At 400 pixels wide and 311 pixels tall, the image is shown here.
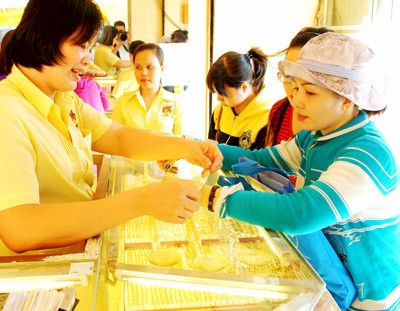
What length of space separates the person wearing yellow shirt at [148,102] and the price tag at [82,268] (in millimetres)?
2242

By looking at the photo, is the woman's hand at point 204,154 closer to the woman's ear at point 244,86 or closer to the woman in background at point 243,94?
the woman in background at point 243,94

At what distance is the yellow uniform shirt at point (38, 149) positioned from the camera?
109 cm

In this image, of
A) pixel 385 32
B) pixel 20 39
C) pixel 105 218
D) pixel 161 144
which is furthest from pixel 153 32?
pixel 105 218

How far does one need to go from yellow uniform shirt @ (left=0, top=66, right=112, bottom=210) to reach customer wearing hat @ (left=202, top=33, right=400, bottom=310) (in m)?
0.48

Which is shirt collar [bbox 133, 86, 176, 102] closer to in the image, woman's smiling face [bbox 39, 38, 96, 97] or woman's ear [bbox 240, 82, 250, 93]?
woman's ear [bbox 240, 82, 250, 93]

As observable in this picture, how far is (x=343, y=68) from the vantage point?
1283mm

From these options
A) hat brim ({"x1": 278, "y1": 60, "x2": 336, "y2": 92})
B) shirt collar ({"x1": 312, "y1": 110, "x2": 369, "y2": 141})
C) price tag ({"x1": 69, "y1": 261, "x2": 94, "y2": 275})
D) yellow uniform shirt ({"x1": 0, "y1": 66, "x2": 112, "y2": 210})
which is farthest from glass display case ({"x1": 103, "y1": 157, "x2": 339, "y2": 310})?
hat brim ({"x1": 278, "y1": 60, "x2": 336, "y2": 92})

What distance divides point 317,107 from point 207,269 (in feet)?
2.09

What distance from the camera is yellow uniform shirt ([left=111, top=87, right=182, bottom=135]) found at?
3.23 m

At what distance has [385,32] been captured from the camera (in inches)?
120

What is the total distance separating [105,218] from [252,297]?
0.44m

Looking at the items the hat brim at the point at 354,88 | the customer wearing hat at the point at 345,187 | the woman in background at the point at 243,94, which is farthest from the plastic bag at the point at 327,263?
the woman in background at the point at 243,94

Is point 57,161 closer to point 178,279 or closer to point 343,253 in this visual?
point 178,279

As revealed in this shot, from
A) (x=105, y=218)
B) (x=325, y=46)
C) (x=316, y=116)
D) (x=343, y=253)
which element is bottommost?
(x=343, y=253)
